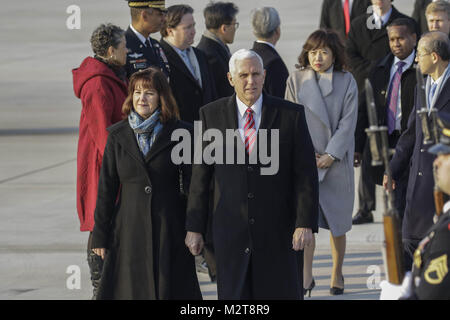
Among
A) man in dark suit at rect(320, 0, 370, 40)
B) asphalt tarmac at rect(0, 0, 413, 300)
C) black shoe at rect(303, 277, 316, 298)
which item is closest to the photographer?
black shoe at rect(303, 277, 316, 298)

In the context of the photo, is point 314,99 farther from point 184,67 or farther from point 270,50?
point 184,67

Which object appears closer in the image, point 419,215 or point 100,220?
point 100,220

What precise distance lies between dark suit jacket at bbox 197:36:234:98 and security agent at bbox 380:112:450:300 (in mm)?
4164

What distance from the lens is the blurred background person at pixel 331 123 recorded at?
688cm

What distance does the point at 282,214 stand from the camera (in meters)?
5.46

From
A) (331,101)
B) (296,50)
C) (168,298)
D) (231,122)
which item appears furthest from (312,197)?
(296,50)

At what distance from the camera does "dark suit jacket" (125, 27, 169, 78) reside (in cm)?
700

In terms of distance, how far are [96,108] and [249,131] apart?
127cm

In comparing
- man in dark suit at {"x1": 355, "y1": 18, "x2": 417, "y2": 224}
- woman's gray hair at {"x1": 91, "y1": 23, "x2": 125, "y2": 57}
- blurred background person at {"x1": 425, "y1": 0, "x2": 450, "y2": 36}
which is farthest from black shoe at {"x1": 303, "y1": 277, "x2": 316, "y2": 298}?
blurred background person at {"x1": 425, "y1": 0, "x2": 450, "y2": 36}

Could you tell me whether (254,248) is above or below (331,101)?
below

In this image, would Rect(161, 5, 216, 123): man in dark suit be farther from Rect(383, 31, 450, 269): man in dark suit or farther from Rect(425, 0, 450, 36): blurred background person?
Rect(425, 0, 450, 36): blurred background person

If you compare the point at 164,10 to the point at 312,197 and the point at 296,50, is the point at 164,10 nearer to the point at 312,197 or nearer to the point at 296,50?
the point at 312,197

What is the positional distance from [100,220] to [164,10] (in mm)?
2241

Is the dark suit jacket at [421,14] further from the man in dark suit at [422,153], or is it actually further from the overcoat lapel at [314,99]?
the man in dark suit at [422,153]
